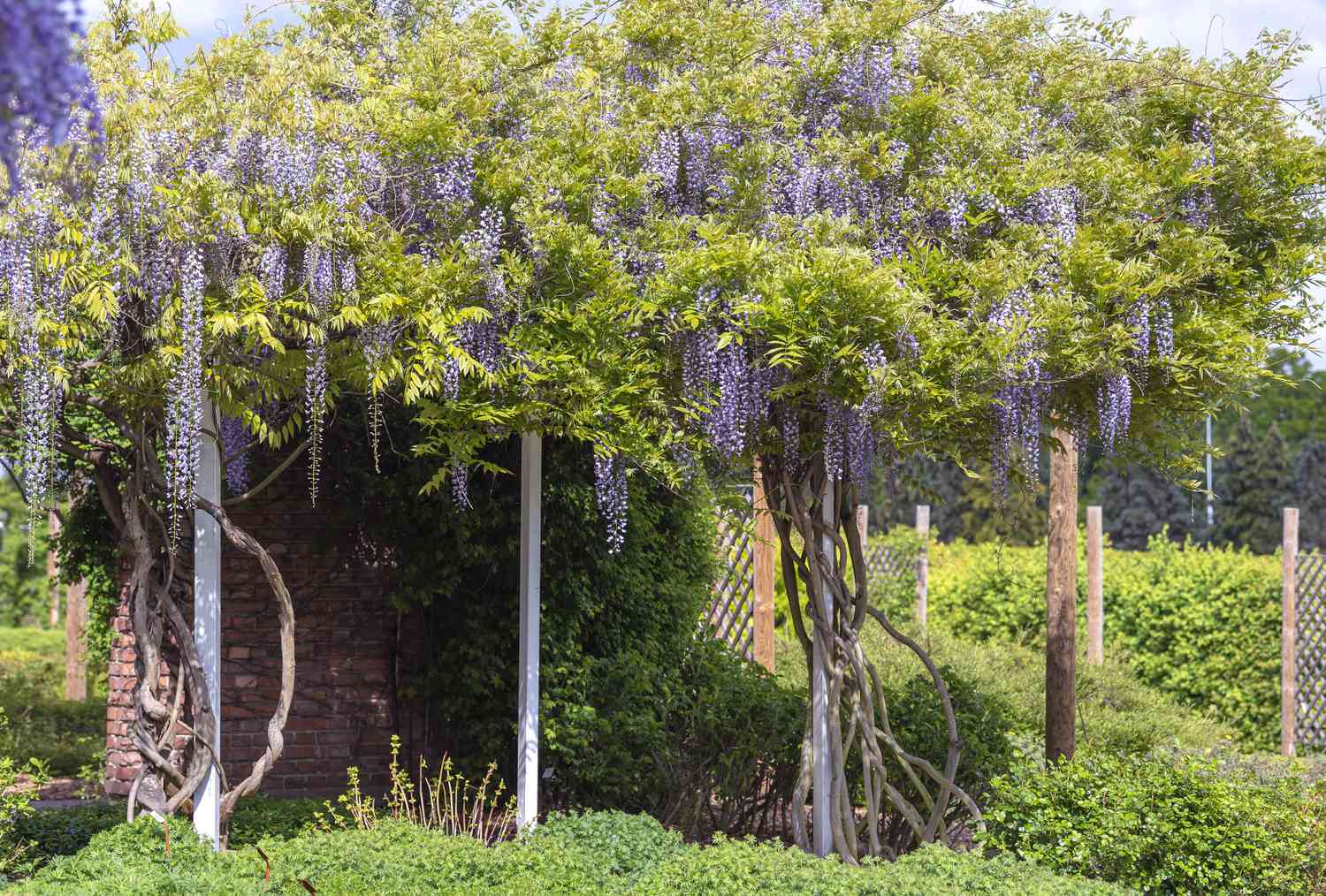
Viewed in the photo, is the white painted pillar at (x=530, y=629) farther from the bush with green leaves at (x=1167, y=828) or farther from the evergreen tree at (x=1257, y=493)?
the evergreen tree at (x=1257, y=493)

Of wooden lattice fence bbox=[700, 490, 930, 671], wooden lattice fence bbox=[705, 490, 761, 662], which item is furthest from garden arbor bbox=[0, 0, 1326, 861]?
wooden lattice fence bbox=[705, 490, 761, 662]

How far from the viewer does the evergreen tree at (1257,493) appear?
23.1 metres

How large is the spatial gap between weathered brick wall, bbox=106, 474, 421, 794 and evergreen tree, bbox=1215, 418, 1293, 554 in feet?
66.1

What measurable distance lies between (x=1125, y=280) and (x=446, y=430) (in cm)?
247

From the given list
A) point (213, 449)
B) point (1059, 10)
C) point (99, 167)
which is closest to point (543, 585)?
point (213, 449)

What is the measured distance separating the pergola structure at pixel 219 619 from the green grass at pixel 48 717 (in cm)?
160

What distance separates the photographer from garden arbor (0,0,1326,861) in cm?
412

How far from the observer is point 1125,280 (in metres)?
4.53

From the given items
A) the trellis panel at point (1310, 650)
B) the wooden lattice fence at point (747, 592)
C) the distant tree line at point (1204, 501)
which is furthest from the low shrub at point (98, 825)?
the distant tree line at point (1204, 501)

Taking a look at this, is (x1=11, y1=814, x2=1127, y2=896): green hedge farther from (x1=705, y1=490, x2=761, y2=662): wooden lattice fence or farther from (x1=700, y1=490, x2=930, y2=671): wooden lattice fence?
(x1=705, y1=490, x2=761, y2=662): wooden lattice fence

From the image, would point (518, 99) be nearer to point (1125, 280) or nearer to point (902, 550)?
point (1125, 280)

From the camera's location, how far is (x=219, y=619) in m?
4.46

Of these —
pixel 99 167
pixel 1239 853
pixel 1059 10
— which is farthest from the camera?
pixel 1059 10

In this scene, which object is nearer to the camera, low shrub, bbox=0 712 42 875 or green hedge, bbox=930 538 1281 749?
low shrub, bbox=0 712 42 875
